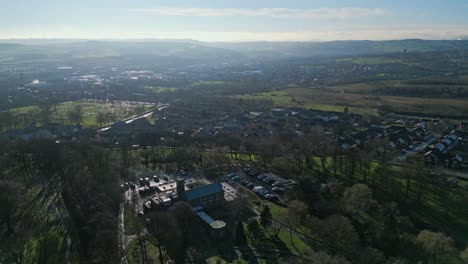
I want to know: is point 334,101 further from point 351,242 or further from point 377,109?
point 351,242

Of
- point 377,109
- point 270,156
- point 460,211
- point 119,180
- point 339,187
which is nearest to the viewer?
point 460,211

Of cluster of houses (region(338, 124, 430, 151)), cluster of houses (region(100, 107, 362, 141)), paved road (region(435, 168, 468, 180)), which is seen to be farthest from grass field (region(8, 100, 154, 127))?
paved road (region(435, 168, 468, 180))

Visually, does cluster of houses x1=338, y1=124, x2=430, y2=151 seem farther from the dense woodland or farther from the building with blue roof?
the dense woodland

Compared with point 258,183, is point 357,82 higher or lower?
higher

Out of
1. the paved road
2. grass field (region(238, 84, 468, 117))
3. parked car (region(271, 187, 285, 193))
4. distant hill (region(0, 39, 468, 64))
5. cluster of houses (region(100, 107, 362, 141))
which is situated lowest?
parked car (region(271, 187, 285, 193))

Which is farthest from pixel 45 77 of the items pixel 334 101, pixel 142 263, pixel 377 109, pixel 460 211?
pixel 460 211

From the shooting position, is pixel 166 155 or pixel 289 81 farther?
pixel 289 81
